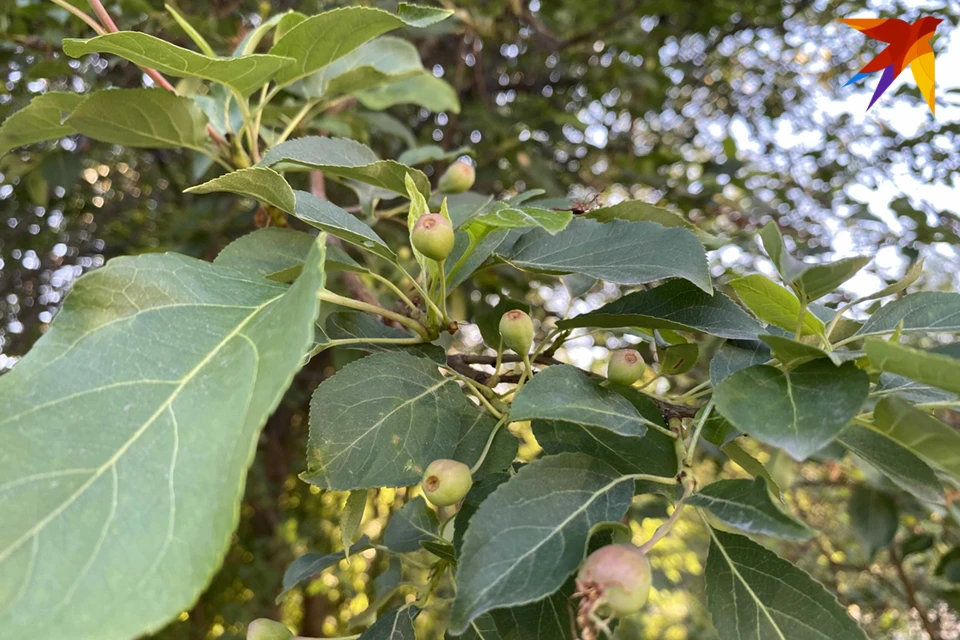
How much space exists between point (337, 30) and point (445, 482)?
25.6 inches

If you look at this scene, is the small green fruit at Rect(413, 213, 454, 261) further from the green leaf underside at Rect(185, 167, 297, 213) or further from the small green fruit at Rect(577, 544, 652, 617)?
the small green fruit at Rect(577, 544, 652, 617)

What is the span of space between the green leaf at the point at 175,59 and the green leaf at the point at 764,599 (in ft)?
2.40

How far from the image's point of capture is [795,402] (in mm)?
524

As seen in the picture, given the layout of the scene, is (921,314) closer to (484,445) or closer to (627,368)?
(627,368)

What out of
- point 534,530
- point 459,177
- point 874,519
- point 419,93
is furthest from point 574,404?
point 874,519

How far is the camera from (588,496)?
22.1 inches

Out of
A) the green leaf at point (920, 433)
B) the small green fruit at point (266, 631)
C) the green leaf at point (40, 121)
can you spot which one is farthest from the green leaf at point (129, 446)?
the green leaf at point (40, 121)

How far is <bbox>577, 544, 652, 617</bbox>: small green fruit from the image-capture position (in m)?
0.44

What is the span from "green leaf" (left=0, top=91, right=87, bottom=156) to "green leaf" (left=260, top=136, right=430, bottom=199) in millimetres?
363

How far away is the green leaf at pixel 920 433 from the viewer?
0.51m

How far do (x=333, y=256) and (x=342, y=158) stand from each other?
0.13m

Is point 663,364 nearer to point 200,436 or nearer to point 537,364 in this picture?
point 537,364

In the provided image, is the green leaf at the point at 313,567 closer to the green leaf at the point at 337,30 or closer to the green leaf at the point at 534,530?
the green leaf at the point at 534,530

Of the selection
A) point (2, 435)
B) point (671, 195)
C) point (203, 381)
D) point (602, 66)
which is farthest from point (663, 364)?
point (602, 66)
